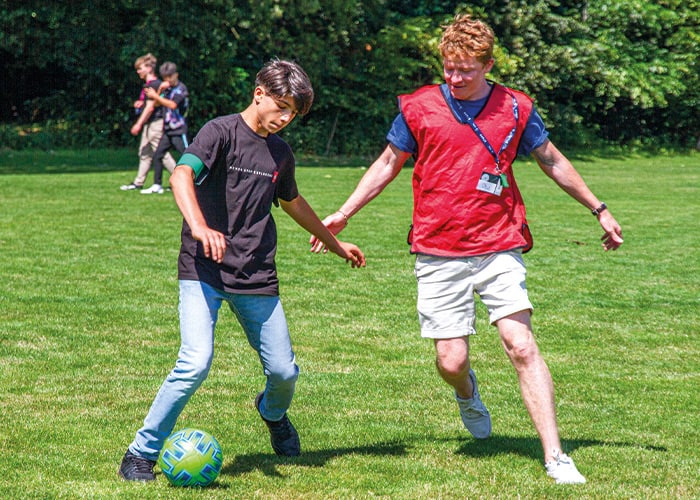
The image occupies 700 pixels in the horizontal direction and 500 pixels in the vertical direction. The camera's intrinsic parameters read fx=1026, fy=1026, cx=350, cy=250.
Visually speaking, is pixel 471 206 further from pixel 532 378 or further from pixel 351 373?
pixel 351 373

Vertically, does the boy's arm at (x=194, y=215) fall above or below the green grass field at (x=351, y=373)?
above

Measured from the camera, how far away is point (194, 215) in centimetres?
413

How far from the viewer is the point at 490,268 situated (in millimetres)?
4824

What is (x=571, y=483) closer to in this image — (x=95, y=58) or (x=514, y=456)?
(x=514, y=456)

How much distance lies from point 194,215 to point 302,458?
1.49m

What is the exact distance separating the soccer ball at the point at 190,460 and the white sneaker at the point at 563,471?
1.48 meters

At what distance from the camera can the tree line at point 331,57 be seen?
27031mm

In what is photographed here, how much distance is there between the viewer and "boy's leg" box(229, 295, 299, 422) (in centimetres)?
454

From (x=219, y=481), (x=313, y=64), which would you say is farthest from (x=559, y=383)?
(x=313, y=64)

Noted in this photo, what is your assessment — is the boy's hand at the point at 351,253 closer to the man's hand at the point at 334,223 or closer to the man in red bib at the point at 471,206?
the man's hand at the point at 334,223

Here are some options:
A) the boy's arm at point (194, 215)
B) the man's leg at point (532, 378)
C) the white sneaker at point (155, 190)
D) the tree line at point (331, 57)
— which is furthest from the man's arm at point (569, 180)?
the tree line at point (331, 57)

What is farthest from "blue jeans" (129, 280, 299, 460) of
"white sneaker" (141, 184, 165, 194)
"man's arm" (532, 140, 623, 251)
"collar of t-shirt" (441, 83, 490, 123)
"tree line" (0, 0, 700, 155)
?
"tree line" (0, 0, 700, 155)

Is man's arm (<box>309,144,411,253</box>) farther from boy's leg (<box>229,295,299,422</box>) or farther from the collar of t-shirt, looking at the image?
boy's leg (<box>229,295,299,422</box>)

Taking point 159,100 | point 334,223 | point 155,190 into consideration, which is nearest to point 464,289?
point 334,223
